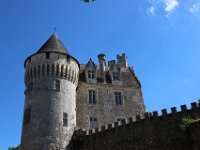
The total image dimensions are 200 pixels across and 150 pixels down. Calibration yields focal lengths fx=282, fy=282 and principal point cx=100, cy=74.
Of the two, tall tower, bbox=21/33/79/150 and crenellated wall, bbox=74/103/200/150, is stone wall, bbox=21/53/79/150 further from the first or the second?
crenellated wall, bbox=74/103/200/150

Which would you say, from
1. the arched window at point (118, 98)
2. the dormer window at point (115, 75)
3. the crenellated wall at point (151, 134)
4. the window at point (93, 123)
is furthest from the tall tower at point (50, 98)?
the arched window at point (118, 98)

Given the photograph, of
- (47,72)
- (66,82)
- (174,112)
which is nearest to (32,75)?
(47,72)

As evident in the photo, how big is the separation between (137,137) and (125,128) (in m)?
1.43

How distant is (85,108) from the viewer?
30.5 m

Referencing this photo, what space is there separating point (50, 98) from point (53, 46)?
6.34m

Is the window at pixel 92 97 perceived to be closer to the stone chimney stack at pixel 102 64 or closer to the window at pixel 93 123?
the window at pixel 93 123

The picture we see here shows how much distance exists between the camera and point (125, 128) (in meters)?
23.8

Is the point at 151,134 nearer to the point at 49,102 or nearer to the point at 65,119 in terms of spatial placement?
the point at 65,119

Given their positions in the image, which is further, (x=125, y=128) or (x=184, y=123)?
(x=125, y=128)

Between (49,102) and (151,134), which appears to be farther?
(49,102)

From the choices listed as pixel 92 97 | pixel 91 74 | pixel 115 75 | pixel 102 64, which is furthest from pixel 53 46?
pixel 115 75

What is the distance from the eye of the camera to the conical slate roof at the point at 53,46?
2951 centimetres

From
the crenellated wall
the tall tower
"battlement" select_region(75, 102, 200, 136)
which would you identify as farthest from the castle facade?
"battlement" select_region(75, 102, 200, 136)

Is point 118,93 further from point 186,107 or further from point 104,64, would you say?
point 186,107
